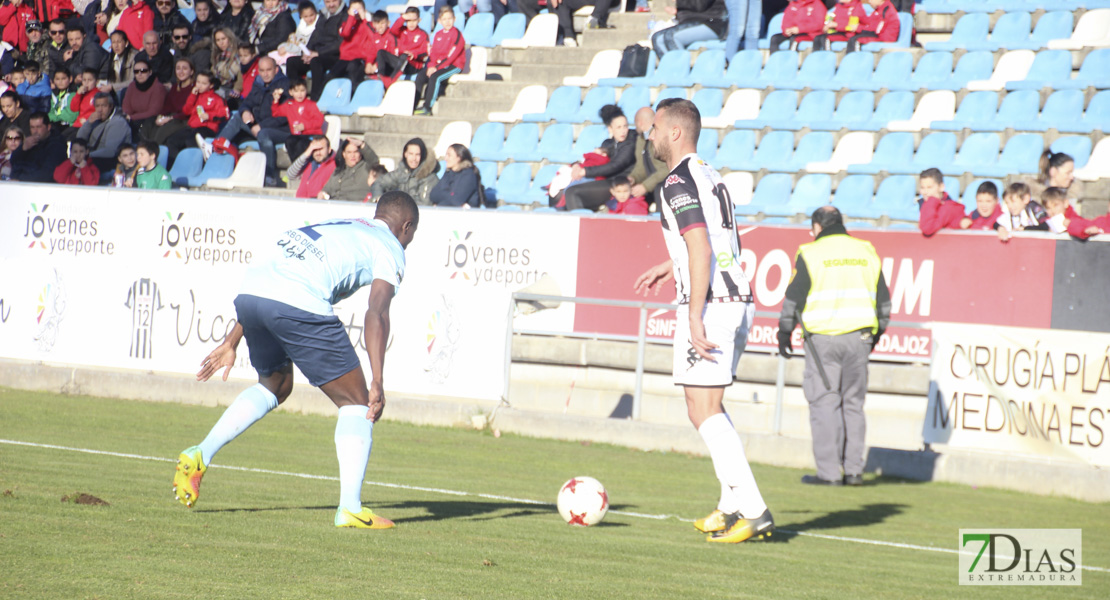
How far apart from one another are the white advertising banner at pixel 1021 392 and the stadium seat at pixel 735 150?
19.2ft

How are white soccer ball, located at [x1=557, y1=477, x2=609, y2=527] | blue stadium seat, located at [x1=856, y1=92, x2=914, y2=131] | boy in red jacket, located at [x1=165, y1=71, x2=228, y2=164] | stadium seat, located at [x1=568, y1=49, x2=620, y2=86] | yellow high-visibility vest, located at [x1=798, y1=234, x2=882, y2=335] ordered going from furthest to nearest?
1. boy in red jacket, located at [x1=165, y1=71, x2=228, y2=164]
2. stadium seat, located at [x1=568, y1=49, x2=620, y2=86]
3. blue stadium seat, located at [x1=856, y1=92, x2=914, y2=131]
4. yellow high-visibility vest, located at [x1=798, y1=234, x2=882, y2=335]
5. white soccer ball, located at [x1=557, y1=477, x2=609, y2=527]

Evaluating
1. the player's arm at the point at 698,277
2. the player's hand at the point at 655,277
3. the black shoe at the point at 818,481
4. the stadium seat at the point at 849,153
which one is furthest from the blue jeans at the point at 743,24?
the player's arm at the point at 698,277

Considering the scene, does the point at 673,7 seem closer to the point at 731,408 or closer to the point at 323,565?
the point at 731,408

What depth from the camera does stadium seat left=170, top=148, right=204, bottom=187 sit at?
20.1 m

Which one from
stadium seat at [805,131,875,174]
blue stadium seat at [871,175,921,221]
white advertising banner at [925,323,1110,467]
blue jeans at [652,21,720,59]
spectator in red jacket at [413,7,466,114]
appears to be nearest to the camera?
white advertising banner at [925,323,1110,467]

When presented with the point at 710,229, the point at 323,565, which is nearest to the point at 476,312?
the point at 710,229

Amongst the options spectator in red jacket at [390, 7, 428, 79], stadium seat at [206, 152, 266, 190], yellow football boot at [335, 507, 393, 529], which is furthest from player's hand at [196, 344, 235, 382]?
spectator in red jacket at [390, 7, 428, 79]

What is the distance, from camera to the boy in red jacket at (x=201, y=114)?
67.5 feet

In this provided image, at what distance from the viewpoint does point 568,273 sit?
13.9m

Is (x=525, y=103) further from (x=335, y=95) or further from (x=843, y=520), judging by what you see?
(x=843, y=520)

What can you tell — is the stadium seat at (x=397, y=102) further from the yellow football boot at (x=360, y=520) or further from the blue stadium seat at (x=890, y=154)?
the yellow football boot at (x=360, y=520)

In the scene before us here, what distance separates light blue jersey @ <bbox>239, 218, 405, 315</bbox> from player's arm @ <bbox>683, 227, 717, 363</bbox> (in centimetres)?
153

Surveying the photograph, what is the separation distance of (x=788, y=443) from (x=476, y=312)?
3.51 meters

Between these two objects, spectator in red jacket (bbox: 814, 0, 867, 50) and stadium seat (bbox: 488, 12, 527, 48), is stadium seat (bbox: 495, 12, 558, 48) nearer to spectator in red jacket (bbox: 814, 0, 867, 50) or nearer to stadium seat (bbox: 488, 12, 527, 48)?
stadium seat (bbox: 488, 12, 527, 48)
